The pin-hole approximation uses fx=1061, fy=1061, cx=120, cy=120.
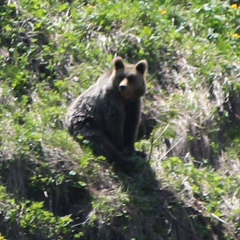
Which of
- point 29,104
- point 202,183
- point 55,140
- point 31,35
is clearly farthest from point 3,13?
point 202,183

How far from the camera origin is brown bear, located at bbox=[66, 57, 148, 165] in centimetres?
1043

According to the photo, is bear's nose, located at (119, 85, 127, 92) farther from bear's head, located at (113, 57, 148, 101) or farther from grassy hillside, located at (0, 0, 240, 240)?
grassy hillside, located at (0, 0, 240, 240)

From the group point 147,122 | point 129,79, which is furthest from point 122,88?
point 147,122

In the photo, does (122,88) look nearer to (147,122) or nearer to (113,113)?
(113,113)

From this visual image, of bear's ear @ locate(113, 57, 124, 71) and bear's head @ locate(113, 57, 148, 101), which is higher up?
bear's ear @ locate(113, 57, 124, 71)

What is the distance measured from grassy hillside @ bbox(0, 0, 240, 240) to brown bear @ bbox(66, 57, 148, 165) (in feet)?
0.57

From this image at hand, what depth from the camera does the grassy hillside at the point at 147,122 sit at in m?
9.92

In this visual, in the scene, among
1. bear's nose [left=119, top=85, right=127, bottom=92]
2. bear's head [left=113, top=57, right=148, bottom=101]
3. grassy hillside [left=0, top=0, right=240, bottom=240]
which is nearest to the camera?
grassy hillside [left=0, top=0, right=240, bottom=240]

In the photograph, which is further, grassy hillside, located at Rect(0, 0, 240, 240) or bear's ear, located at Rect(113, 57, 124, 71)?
bear's ear, located at Rect(113, 57, 124, 71)

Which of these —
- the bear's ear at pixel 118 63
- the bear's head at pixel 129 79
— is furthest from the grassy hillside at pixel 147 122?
the bear's ear at pixel 118 63

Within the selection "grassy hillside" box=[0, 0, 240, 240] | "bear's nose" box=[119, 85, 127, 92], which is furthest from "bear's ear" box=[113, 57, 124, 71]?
"grassy hillside" box=[0, 0, 240, 240]

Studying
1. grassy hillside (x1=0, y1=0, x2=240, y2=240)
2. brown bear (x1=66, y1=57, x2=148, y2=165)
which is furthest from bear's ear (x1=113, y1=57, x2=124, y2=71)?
grassy hillside (x1=0, y1=0, x2=240, y2=240)

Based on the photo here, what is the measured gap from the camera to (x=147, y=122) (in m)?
11.3

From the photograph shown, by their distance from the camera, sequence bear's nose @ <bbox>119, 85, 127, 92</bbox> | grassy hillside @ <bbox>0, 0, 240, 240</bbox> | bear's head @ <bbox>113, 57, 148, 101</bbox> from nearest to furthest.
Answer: grassy hillside @ <bbox>0, 0, 240, 240</bbox>, bear's nose @ <bbox>119, 85, 127, 92</bbox>, bear's head @ <bbox>113, 57, 148, 101</bbox>
